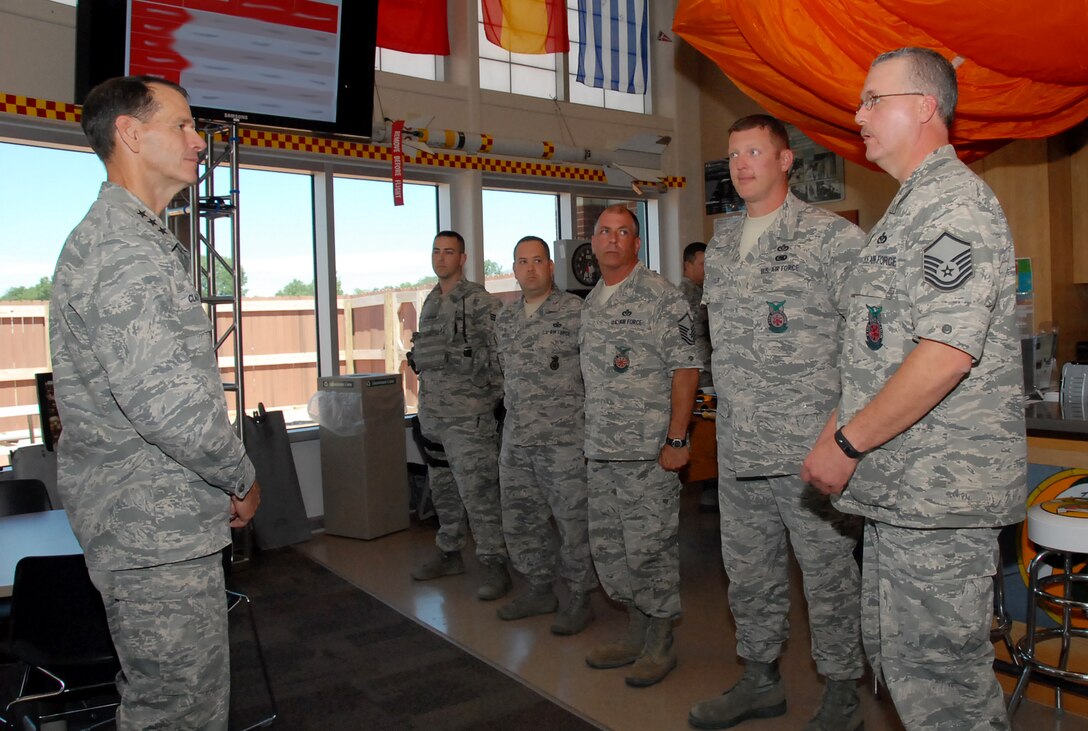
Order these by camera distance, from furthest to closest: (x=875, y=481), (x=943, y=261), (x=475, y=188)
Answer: (x=475, y=188) → (x=875, y=481) → (x=943, y=261)

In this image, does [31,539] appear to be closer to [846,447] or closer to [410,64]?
[846,447]

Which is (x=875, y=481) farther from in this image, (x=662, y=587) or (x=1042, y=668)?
(x=662, y=587)

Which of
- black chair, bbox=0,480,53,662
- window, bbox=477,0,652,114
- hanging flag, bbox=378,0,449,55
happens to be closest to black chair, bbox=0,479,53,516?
black chair, bbox=0,480,53,662

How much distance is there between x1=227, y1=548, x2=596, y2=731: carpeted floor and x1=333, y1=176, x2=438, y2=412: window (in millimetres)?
2603

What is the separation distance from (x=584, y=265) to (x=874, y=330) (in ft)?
17.1

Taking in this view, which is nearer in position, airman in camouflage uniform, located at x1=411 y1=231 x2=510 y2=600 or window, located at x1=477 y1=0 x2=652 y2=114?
airman in camouflage uniform, located at x1=411 y1=231 x2=510 y2=600

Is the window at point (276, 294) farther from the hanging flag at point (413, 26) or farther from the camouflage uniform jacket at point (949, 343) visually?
the camouflage uniform jacket at point (949, 343)

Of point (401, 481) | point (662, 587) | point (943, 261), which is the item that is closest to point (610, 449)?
point (662, 587)

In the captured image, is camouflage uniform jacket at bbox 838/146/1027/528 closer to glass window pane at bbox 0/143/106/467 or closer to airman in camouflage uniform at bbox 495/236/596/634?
airman in camouflage uniform at bbox 495/236/596/634

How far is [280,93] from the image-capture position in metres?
5.23

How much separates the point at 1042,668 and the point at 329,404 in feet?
14.3

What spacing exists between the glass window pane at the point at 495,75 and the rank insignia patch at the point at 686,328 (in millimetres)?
4707

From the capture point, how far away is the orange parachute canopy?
8.41ft

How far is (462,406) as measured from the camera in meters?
4.36
